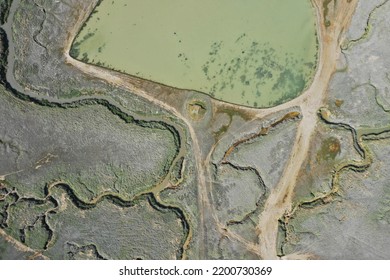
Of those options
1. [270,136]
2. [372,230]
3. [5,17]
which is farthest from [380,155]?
[5,17]

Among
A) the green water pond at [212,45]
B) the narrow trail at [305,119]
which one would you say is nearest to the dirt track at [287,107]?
the narrow trail at [305,119]

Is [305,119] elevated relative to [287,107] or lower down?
lower down

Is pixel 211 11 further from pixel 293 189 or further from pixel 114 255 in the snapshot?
pixel 114 255

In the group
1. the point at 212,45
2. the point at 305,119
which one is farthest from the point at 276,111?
the point at 212,45

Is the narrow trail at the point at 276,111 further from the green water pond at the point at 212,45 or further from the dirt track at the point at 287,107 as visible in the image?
the green water pond at the point at 212,45

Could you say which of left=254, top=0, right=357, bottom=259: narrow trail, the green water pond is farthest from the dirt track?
the green water pond

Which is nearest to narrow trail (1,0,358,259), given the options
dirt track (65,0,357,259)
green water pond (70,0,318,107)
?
dirt track (65,0,357,259)

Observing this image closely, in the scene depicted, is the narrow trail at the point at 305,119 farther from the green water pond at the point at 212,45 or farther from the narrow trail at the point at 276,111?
the green water pond at the point at 212,45

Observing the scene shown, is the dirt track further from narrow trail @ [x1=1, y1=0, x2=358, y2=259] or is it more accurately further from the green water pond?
the green water pond

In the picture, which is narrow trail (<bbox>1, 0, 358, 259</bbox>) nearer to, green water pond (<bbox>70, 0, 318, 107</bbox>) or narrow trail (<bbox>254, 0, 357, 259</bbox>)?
narrow trail (<bbox>254, 0, 357, 259</bbox>)

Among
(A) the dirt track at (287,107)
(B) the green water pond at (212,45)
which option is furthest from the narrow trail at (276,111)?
(B) the green water pond at (212,45)

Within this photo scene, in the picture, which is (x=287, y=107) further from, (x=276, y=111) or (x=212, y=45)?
(x=212, y=45)
